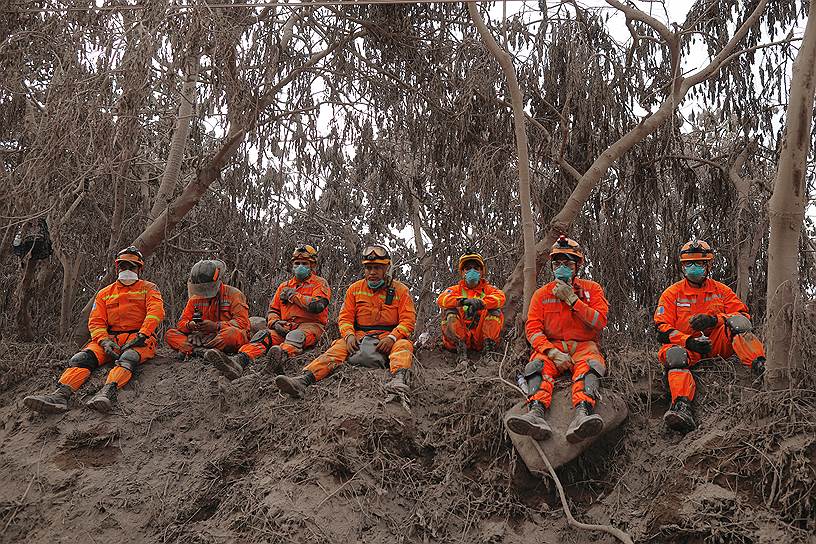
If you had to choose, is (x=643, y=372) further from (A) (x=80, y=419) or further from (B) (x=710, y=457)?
(A) (x=80, y=419)

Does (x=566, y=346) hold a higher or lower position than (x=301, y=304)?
lower

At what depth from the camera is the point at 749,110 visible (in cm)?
1009

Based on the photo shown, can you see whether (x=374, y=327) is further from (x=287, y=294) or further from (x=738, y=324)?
(x=738, y=324)

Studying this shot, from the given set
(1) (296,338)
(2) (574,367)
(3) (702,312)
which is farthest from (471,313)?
(3) (702,312)

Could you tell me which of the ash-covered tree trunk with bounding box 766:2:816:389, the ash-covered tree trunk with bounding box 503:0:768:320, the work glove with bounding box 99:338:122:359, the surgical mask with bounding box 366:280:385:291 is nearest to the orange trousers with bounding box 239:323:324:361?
the surgical mask with bounding box 366:280:385:291

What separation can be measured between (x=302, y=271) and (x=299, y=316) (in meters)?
0.53

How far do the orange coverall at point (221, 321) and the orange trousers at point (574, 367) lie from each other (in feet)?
12.0

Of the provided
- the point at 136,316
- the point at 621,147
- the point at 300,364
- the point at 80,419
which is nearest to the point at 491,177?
the point at 621,147

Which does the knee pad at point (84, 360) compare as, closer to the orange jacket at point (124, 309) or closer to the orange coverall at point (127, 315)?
the orange coverall at point (127, 315)

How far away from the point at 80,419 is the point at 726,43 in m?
9.33

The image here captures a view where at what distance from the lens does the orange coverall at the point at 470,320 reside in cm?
800

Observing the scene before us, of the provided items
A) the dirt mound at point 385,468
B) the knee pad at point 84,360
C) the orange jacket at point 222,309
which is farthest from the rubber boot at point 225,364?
the knee pad at point 84,360

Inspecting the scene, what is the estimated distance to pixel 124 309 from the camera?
26.9 feet

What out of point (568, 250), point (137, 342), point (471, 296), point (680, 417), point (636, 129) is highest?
point (636, 129)
